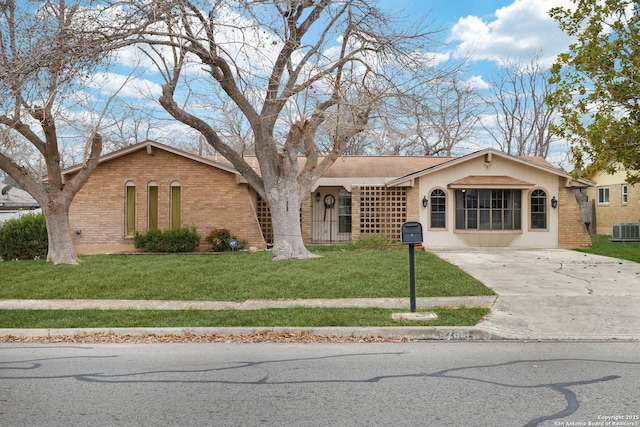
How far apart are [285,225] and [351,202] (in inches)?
309

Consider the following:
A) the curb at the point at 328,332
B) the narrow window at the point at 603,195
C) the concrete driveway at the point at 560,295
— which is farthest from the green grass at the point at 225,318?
the narrow window at the point at 603,195

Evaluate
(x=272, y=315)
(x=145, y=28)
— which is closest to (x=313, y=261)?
(x=272, y=315)

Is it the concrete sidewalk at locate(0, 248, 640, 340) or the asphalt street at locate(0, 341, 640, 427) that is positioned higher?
the concrete sidewalk at locate(0, 248, 640, 340)

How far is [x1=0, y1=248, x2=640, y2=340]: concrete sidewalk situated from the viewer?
326 inches

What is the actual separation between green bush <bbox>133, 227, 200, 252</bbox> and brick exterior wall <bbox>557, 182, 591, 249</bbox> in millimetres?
14360

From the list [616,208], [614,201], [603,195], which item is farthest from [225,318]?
[603,195]

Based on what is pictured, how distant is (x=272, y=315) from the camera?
30.8ft

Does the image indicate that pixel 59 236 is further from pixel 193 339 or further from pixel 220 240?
pixel 193 339

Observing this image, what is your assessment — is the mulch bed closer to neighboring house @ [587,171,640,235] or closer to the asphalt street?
the asphalt street

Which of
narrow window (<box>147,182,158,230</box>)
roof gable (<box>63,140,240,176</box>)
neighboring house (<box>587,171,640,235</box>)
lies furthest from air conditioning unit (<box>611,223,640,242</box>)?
narrow window (<box>147,182,158,230</box>)

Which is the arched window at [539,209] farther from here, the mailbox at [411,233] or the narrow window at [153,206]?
the mailbox at [411,233]

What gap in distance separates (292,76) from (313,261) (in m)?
5.29

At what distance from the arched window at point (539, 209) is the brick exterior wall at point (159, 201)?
430 inches

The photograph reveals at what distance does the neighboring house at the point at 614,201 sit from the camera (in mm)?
30844
